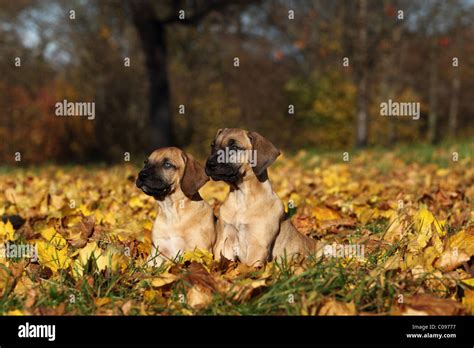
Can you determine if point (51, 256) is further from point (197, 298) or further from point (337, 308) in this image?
point (337, 308)

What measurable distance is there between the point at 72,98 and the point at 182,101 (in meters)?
5.46

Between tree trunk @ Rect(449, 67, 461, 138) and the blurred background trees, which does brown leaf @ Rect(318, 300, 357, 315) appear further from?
tree trunk @ Rect(449, 67, 461, 138)

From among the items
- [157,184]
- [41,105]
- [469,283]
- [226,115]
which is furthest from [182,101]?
[469,283]

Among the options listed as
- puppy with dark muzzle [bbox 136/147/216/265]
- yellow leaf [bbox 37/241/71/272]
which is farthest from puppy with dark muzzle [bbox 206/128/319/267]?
yellow leaf [bbox 37/241/71/272]

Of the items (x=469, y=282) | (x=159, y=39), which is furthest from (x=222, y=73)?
(x=469, y=282)

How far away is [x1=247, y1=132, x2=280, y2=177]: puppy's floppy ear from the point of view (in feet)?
13.3

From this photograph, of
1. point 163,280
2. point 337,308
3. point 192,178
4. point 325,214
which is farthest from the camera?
point 325,214

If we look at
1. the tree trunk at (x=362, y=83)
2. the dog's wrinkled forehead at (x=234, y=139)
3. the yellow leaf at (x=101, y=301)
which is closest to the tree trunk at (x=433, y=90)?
A: the tree trunk at (x=362, y=83)

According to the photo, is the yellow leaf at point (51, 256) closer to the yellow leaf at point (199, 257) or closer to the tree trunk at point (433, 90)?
the yellow leaf at point (199, 257)

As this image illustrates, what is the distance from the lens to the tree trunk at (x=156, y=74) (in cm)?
1627

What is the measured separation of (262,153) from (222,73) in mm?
21662

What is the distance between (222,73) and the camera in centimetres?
2533

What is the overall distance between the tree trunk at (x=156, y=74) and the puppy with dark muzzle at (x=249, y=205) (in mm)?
12688
